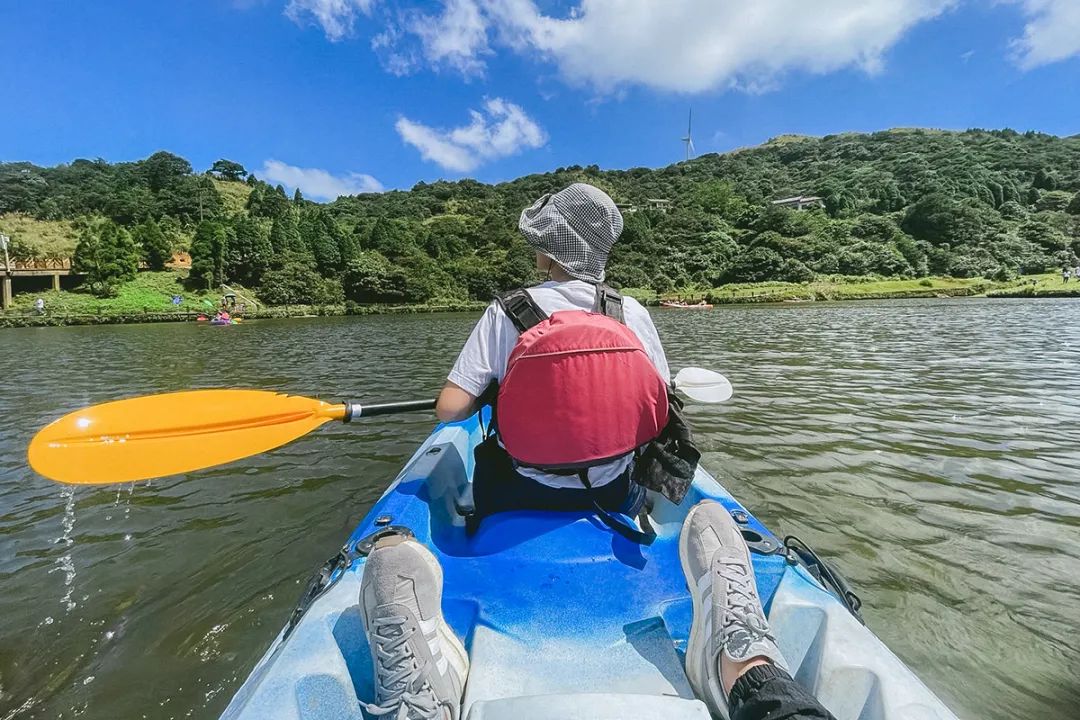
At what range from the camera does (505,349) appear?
2.04 m

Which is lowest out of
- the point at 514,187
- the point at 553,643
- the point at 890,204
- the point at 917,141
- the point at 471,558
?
the point at 553,643

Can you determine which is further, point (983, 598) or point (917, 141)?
point (917, 141)

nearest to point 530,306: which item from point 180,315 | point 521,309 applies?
point 521,309

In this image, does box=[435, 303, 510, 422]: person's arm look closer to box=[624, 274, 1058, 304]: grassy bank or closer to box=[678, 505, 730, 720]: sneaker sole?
box=[678, 505, 730, 720]: sneaker sole

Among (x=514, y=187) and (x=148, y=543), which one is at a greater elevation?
(x=514, y=187)

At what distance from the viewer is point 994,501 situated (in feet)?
12.8

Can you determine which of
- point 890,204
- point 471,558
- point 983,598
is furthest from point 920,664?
point 890,204

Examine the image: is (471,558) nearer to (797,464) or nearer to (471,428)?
(471,428)

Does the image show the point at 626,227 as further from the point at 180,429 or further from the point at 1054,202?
the point at 180,429

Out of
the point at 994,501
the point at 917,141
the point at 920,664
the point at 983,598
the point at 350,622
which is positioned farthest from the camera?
the point at 917,141

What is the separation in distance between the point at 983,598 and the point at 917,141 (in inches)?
5675

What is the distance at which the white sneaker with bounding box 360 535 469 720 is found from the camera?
4.35 ft

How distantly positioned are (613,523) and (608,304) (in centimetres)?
87

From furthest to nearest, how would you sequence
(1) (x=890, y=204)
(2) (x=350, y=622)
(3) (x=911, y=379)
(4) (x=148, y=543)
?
1. (1) (x=890, y=204)
2. (3) (x=911, y=379)
3. (4) (x=148, y=543)
4. (2) (x=350, y=622)
